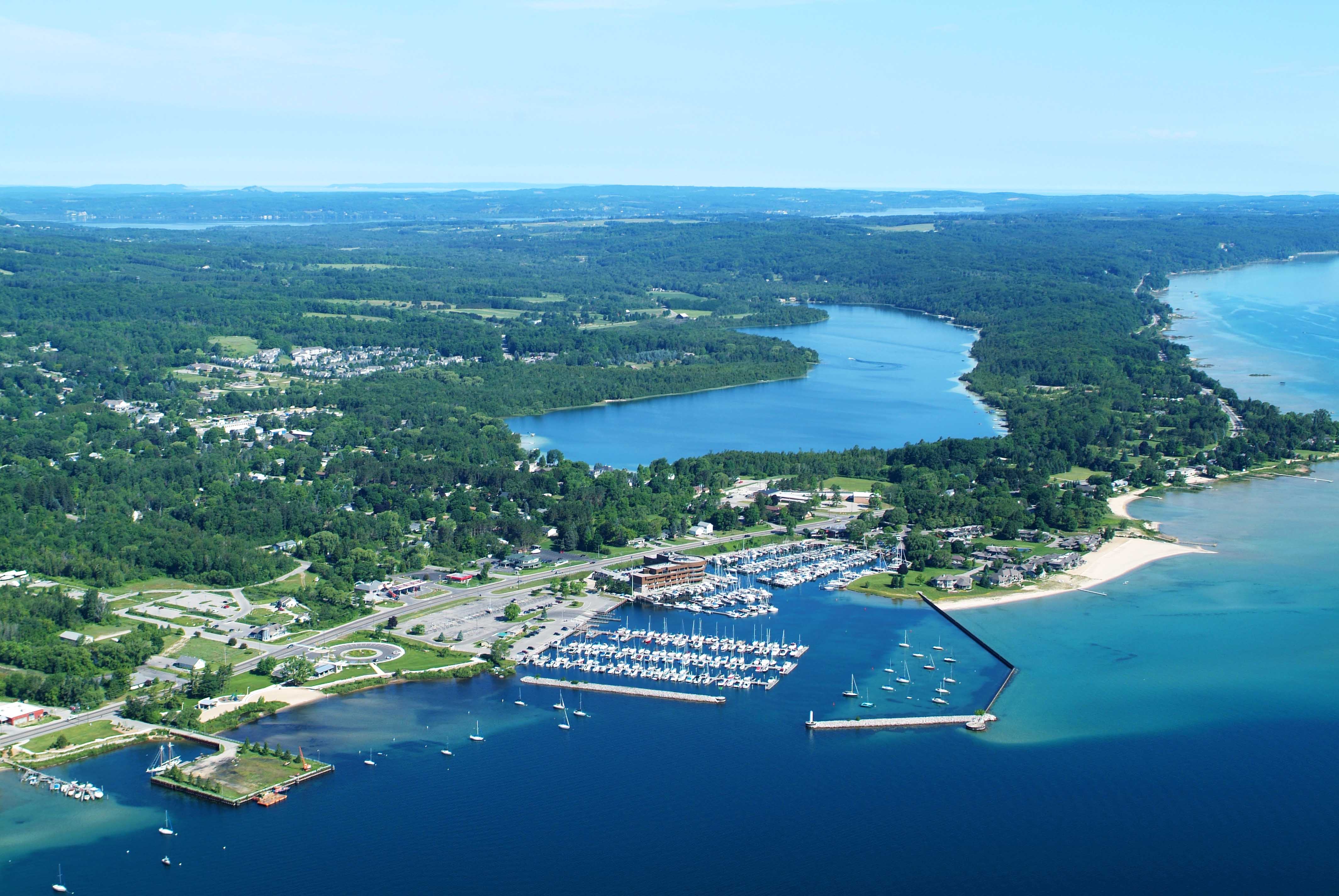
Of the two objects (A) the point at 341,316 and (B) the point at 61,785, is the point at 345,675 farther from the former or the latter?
(A) the point at 341,316

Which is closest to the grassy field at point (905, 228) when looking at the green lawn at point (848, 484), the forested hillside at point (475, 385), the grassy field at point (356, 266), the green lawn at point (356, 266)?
the forested hillside at point (475, 385)

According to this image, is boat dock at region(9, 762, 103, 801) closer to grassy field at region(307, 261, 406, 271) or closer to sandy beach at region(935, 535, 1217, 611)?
sandy beach at region(935, 535, 1217, 611)

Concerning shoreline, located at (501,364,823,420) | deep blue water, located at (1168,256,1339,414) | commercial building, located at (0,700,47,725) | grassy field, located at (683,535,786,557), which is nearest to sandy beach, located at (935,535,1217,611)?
grassy field, located at (683,535,786,557)

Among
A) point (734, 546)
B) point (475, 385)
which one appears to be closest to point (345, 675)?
point (734, 546)

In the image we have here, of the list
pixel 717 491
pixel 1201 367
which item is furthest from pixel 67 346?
pixel 1201 367

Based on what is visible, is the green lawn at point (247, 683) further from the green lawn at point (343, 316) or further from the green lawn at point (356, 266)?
the green lawn at point (356, 266)
